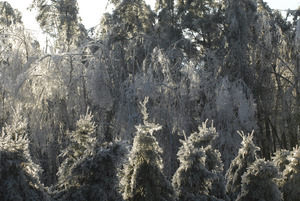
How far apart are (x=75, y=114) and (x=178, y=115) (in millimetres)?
2754

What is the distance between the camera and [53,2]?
2136 centimetres

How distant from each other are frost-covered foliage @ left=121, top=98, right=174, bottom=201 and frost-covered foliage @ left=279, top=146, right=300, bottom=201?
361 centimetres

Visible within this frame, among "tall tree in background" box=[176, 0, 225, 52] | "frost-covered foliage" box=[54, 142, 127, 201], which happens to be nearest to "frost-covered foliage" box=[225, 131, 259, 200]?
"frost-covered foliage" box=[54, 142, 127, 201]

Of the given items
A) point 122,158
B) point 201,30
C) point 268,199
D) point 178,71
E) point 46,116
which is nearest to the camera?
point 122,158

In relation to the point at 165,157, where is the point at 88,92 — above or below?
above

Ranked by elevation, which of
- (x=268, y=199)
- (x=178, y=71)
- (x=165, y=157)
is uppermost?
(x=178, y=71)

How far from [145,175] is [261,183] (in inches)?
99.7

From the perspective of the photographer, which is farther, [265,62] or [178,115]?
[265,62]

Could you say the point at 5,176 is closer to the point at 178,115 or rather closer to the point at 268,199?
the point at 268,199

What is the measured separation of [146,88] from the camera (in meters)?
10.2

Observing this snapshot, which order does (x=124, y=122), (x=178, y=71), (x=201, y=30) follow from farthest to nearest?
1. (x=201, y=30)
2. (x=178, y=71)
3. (x=124, y=122)

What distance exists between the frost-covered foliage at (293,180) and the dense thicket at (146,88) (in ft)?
0.10

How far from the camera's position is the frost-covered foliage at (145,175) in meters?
5.82

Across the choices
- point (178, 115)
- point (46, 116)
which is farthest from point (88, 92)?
point (178, 115)
